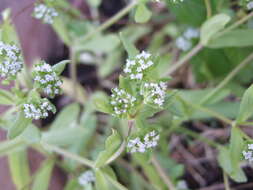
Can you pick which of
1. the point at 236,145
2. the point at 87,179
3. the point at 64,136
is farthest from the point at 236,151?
the point at 64,136

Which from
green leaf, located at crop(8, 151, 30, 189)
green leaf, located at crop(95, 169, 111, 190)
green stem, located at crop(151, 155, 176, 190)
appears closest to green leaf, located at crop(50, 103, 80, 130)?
green leaf, located at crop(8, 151, 30, 189)

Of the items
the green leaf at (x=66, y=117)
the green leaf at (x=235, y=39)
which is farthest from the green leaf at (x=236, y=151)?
the green leaf at (x=66, y=117)

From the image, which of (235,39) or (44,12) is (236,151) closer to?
(235,39)

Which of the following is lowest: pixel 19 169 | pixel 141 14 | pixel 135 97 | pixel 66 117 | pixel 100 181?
Answer: pixel 100 181

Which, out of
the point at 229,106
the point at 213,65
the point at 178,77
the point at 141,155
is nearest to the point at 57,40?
the point at 178,77

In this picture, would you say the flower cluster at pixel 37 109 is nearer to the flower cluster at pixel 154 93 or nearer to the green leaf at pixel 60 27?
the flower cluster at pixel 154 93

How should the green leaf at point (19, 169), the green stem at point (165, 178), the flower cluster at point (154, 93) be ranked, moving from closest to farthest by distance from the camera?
the flower cluster at point (154, 93)
the green stem at point (165, 178)
the green leaf at point (19, 169)

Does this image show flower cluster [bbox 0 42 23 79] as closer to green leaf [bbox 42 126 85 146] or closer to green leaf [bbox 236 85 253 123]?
green leaf [bbox 42 126 85 146]
